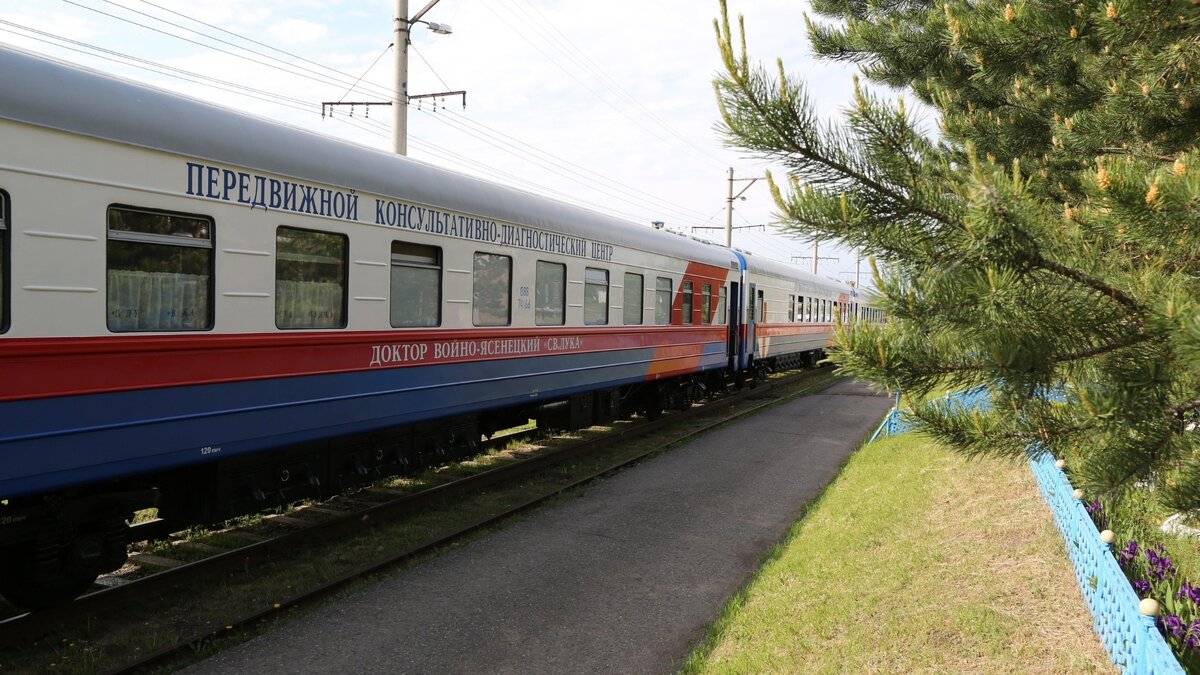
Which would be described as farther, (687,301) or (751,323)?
(751,323)

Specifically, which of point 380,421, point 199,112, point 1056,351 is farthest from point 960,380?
point 380,421

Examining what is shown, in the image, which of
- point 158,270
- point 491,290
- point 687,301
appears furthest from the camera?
point 687,301

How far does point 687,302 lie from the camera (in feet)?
46.6

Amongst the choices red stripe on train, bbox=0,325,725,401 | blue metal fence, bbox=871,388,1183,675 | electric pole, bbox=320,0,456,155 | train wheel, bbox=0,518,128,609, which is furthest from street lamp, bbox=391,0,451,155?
blue metal fence, bbox=871,388,1183,675

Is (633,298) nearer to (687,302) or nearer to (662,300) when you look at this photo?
(662,300)

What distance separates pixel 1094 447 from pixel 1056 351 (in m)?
0.41

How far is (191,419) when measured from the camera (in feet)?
17.9

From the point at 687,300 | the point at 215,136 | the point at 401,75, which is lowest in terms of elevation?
the point at 687,300

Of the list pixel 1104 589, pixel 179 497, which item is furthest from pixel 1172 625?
pixel 179 497

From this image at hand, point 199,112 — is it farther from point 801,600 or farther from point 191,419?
point 801,600

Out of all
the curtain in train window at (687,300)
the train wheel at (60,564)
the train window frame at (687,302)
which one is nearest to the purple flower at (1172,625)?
the train wheel at (60,564)

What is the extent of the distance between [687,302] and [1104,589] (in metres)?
10.0

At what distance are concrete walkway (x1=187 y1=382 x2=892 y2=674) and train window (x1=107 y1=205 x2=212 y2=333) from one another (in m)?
2.13

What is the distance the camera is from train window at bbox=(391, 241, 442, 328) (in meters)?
7.36
